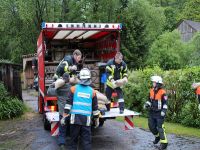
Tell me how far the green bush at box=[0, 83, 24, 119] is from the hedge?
4.66 meters

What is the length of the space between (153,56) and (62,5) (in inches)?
411

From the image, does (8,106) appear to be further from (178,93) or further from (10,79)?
(178,93)

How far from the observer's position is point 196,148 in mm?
9641

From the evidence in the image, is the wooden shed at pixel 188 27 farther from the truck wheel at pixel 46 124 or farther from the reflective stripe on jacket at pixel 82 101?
the reflective stripe on jacket at pixel 82 101

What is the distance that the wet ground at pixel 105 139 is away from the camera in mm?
9875

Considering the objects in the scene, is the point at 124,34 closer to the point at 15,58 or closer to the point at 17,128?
the point at 15,58

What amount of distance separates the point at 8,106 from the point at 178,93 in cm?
633

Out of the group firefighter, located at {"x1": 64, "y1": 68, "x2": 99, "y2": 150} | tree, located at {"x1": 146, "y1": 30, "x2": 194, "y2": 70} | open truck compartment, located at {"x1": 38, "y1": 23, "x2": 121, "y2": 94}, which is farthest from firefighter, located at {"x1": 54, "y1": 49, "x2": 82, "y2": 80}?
tree, located at {"x1": 146, "y1": 30, "x2": 194, "y2": 70}

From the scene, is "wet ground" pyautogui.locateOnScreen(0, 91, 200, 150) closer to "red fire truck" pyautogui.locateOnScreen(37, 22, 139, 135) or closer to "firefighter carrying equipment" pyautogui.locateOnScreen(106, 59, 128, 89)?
"red fire truck" pyautogui.locateOnScreen(37, 22, 139, 135)

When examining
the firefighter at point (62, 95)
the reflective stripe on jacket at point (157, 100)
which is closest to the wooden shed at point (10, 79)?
the firefighter at point (62, 95)

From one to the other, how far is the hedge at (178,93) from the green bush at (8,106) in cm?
466

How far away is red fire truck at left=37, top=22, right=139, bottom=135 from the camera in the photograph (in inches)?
462

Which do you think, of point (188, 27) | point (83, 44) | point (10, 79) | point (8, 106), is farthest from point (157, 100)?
point (188, 27)

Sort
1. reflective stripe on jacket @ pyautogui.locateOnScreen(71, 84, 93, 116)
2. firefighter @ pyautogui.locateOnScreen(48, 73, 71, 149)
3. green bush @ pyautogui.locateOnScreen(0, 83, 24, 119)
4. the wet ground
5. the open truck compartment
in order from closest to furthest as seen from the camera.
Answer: reflective stripe on jacket @ pyautogui.locateOnScreen(71, 84, 93, 116), firefighter @ pyautogui.locateOnScreen(48, 73, 71, 149), the wet ground, the open truck compartment, green bush @ pyautogui.locateOnScreen(0, 83, 24, 119)
